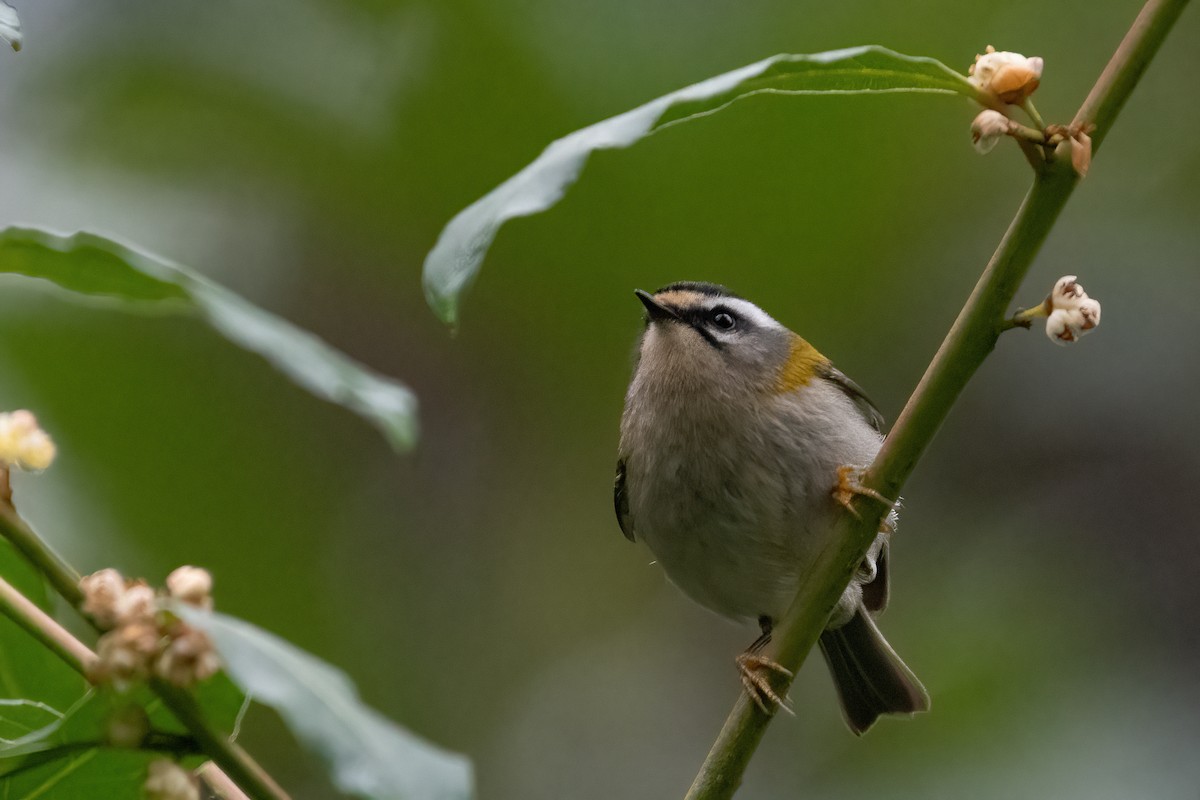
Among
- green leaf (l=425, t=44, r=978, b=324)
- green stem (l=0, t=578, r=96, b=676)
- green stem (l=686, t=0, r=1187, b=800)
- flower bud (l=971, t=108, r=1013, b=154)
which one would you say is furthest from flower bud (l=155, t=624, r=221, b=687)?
flower bud (l=971, t=108, r=1013, b=154)

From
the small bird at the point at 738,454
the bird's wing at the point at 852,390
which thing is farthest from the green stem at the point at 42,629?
the bird's wing at the point at 852,390

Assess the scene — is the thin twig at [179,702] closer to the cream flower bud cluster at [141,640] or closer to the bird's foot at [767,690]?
the cream flower bud cluster at [141,640]

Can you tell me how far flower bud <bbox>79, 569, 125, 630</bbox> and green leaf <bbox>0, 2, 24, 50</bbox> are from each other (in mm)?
423

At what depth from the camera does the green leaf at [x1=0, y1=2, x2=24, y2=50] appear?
1017 millimetres

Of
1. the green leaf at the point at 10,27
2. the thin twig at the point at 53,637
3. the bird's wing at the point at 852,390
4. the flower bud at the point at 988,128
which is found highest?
the bird's wing at the point at 852,390

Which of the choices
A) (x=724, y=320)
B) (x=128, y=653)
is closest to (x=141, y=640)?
(x=128, y=653)

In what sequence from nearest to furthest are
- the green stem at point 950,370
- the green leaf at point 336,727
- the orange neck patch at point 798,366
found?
the green leaf at point 336,727 → the green stem at point 950,370 → the orange neck patch at point 798,366

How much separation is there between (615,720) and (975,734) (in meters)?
1.91

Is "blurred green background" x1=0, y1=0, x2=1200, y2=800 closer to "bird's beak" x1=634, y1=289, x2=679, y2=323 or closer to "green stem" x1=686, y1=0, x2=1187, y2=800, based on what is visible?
"bird's beak" x1=634, y1=289, x2=679, y2=323

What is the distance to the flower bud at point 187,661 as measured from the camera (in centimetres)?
82

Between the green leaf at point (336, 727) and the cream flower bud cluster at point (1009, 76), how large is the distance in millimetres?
772

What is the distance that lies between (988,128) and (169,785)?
2.73 feet

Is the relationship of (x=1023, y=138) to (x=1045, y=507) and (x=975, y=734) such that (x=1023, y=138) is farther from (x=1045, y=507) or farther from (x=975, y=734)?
(x=1045, y=507)

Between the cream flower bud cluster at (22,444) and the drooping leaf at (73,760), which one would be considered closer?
the cream flower bud cluster at (22,444)
